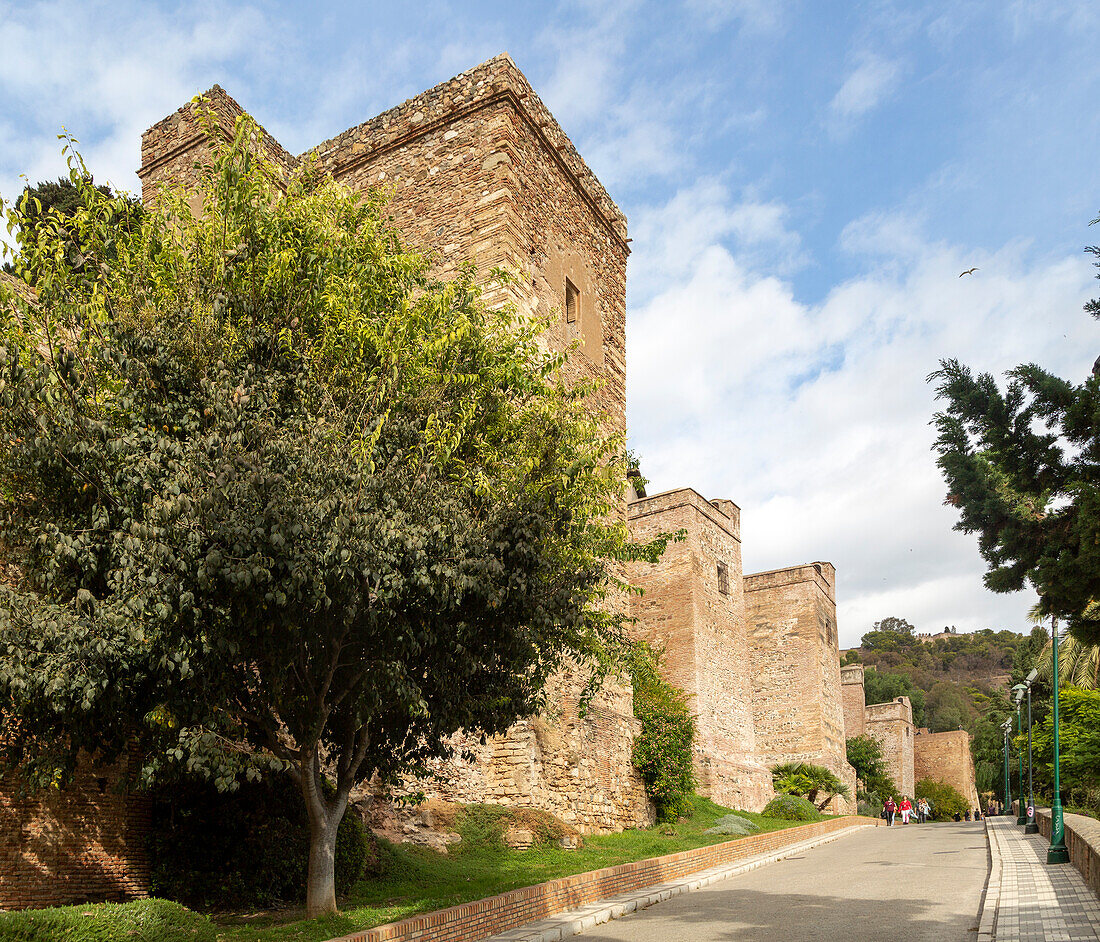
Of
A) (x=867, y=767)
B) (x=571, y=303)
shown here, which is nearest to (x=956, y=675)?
(x=867, y=767)

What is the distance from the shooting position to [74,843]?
30.4 feet

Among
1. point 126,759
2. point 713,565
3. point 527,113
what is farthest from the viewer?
point 713,565

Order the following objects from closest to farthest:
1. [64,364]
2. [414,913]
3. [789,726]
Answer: [64,364], [414,913], [789,726]

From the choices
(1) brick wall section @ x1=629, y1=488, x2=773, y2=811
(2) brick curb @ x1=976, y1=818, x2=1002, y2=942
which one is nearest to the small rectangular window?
(1) brick wall section @ x1=629, y1=488, x2=773, y2=811

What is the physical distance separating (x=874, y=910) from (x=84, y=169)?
440 inches

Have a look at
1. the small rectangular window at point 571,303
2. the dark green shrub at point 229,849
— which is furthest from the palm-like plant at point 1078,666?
the dark green shrub at point 229,849

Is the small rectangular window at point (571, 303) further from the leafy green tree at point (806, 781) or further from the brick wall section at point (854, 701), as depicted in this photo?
the brick wall section at point (854, 701)

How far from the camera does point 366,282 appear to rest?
927cm

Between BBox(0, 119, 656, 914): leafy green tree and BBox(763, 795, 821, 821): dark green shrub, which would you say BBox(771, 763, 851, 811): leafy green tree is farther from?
BBox(0, 119, 656, 914): leafy green tree

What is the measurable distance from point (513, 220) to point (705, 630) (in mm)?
16125

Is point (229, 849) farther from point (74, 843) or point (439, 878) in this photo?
point (439, 878)

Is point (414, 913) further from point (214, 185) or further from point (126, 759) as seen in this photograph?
point (214, 185)

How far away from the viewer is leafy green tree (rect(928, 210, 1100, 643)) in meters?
9.41

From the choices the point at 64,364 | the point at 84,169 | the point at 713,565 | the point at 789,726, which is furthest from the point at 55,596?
the point at 789,726
